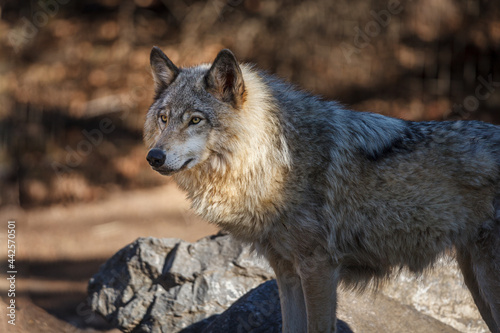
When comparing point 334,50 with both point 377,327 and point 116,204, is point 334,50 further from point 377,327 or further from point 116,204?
point 377,327

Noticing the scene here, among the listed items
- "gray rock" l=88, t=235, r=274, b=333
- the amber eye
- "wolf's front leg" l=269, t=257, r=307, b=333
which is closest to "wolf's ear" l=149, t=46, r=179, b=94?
the amber eye

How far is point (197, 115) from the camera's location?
3719 mm

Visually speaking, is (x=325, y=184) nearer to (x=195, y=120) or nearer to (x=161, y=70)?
(x=195, y=120)

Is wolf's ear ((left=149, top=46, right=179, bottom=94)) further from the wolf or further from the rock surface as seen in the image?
the rock surface

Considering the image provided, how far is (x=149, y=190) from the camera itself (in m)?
9.79

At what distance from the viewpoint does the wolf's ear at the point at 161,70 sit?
4.11 metres

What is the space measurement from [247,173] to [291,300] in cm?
110

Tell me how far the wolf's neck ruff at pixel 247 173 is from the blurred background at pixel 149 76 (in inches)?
204

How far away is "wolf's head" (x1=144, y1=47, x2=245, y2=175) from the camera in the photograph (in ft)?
11.7

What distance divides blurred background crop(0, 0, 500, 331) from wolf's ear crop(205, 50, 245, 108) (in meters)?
5.36

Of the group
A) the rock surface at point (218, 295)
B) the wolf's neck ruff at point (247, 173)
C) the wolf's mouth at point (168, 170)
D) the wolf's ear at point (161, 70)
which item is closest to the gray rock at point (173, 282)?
the rock surface at point (218, 295)

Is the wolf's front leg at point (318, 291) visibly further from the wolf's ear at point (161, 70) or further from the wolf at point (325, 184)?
the wolf's ear at point (161, 70)

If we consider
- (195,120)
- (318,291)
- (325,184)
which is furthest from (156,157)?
(318,291)

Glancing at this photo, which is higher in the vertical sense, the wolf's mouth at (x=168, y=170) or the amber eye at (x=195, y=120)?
the amber eye at (x=195, y=120)
